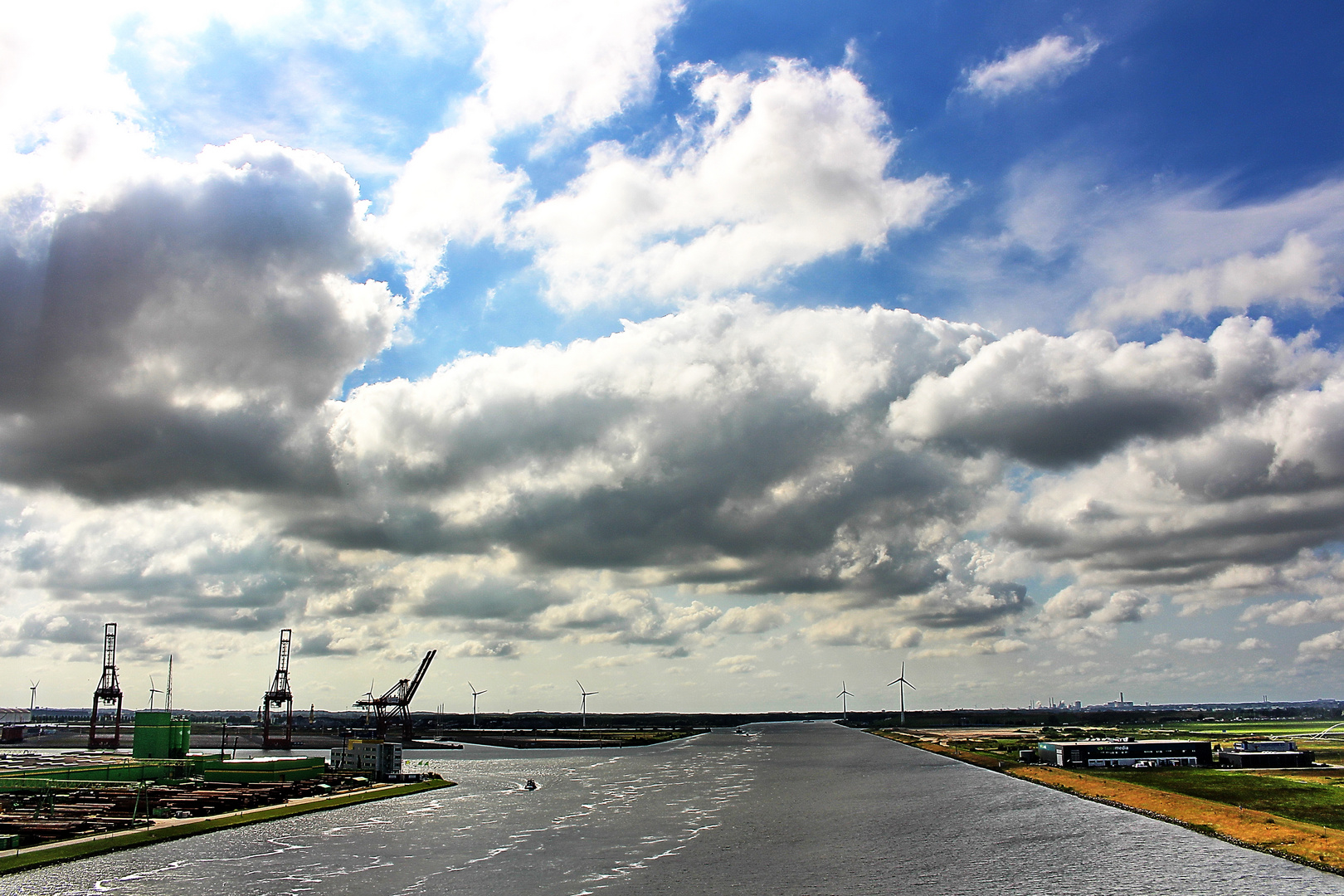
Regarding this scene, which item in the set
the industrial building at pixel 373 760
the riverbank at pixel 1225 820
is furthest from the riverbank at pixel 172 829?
the riverbank at pixel 1225 820

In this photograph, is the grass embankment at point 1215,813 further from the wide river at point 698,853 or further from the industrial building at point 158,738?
the industrial building at point 158,738

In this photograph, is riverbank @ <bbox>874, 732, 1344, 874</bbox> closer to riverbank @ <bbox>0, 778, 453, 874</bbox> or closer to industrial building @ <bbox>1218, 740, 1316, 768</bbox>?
industrial building @ <bbox>1218, 740, 1316, 768</bbox>

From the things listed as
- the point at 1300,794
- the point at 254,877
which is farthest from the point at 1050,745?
the point at 254,877

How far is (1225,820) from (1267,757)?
7820cm

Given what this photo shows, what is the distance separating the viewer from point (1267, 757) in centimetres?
16775

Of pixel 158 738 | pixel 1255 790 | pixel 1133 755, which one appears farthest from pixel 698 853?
pixel 1133 755

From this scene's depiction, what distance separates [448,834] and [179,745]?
77.7m

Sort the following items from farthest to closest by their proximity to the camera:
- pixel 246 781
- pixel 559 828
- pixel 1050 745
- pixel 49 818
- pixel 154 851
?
1. pixel 1050 745
2. pixel 246 781
3. pixel 559 828
4. pixel 49 818
5. pixel 154 851

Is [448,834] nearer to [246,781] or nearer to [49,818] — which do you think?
[49,818]

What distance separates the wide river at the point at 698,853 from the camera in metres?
71.5

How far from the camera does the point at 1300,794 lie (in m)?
122

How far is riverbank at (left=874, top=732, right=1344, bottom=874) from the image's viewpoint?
278ft

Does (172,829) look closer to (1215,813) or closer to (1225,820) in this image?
(1225,820)

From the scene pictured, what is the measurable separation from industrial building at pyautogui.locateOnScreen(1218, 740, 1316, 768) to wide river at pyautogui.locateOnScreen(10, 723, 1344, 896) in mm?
57385
